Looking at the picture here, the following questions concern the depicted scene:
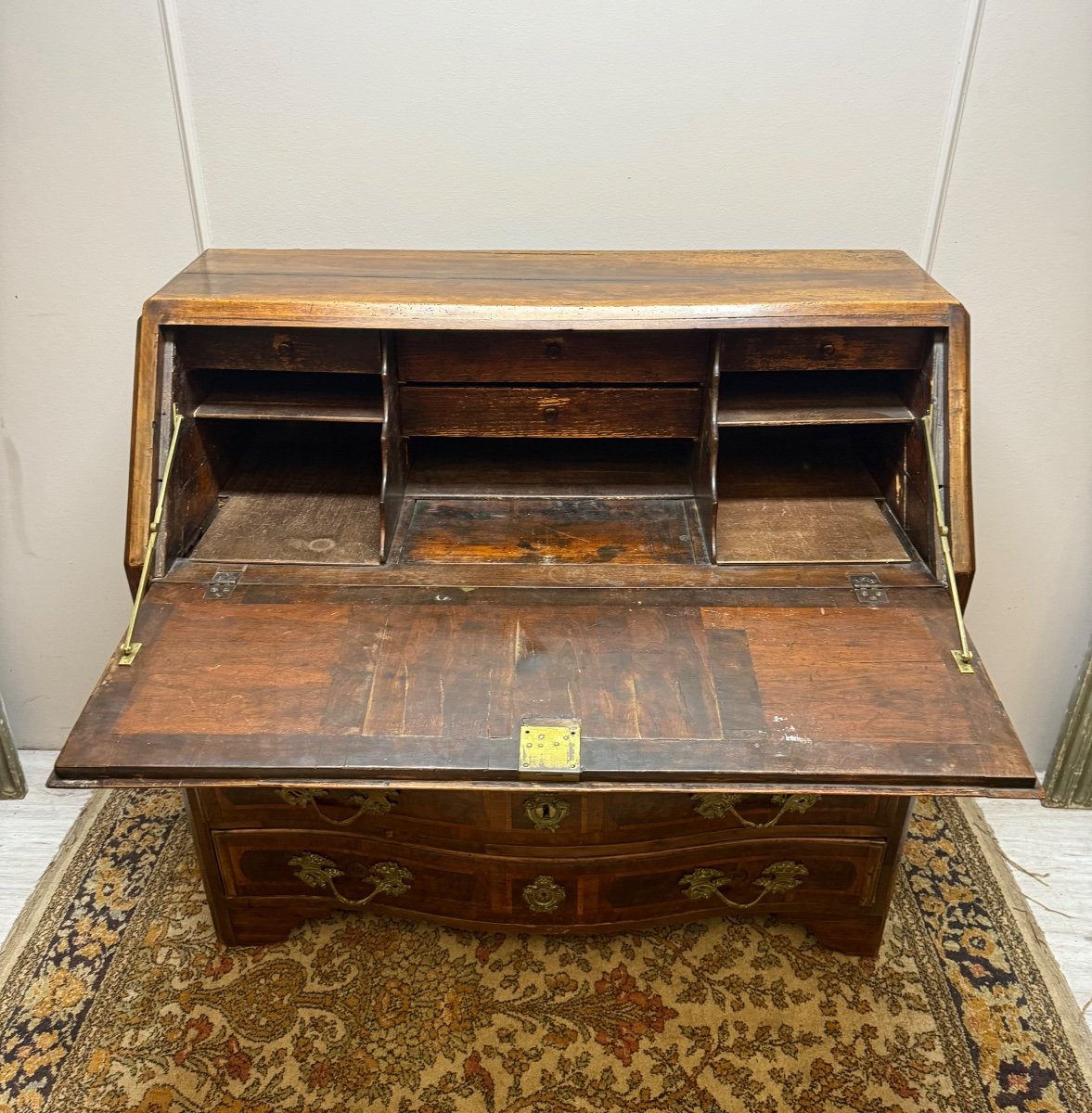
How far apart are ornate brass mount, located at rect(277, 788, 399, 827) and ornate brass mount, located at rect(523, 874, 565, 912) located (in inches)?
14.0

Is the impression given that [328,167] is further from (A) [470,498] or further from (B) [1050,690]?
(B) [1050,690]

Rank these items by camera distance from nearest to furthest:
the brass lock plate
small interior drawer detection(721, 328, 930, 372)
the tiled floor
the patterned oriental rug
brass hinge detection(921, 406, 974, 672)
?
1. the brass lock plate
2. brass hinge detection(921, 406, 974, 672)
3. small interior drawer detection(721, 328, 930, 372)
4. the patterned oriental rug
5. the tiled floor

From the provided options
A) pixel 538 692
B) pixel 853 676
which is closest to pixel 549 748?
pixel 538 692

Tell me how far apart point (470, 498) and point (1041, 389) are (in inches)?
55.6

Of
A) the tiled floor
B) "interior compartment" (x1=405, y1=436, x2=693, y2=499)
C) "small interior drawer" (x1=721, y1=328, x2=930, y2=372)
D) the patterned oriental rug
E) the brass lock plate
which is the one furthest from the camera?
the tiled floor

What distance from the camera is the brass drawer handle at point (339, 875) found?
1874 millimetres

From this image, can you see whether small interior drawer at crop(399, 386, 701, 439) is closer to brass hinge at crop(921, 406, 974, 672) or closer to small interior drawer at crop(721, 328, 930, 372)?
small interior drawer at crop(721, 328, 930, 372)

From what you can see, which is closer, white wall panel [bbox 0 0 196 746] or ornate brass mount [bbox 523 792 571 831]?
ornate brass mount [bbox 523 792 571 831]

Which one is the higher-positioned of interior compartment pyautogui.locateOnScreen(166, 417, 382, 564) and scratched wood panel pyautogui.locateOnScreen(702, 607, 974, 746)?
interior compartment pyautogui.locateOnScreen(166, 417, 382, 564)

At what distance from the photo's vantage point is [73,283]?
2.08 metres

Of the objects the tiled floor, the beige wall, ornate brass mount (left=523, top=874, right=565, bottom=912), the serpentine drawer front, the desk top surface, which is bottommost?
the tiled floor

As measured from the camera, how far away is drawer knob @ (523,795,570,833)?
1.71 m

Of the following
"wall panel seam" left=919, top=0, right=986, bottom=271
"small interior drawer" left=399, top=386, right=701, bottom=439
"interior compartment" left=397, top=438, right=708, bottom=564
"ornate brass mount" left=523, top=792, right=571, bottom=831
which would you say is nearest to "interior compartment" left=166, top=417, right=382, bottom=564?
"interior compartment" left=397, top=438, right=708, bottom=564

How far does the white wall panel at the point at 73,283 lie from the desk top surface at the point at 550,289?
0.27 metres
